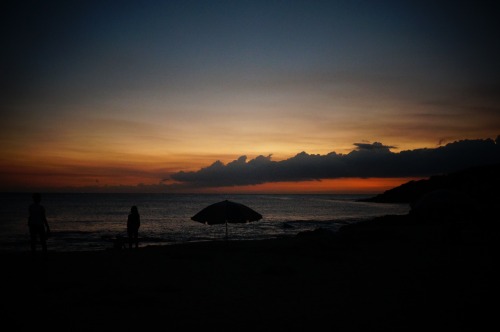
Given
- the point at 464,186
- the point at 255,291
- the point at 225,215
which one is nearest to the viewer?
the point at 255,291

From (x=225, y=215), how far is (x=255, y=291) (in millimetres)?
4789

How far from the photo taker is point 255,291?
27.5 ft

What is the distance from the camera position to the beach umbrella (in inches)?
504

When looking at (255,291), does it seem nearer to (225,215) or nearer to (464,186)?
(225,215)

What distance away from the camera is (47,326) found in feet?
19.6

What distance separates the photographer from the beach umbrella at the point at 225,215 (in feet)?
42.0

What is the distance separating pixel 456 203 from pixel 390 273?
518 cm

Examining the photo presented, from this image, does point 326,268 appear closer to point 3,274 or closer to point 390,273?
point 390,273

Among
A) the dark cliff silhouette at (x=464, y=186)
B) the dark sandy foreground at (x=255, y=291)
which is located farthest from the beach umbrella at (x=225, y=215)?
the dark cliff silhouette at (x=464, y=186)

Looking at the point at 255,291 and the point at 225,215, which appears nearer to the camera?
the point at 255,291

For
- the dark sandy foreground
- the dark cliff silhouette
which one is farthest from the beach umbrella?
the dark cliff silhouette

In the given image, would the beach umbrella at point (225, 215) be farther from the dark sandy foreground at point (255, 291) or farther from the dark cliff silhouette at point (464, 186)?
the dark cliff silhouette at point (464, 186)

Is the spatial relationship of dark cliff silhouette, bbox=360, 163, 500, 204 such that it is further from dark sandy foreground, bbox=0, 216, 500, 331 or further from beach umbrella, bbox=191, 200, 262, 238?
beach umbrella, bbox=191, 200, 262, 238

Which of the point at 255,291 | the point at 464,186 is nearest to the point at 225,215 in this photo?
the point at 255,291
